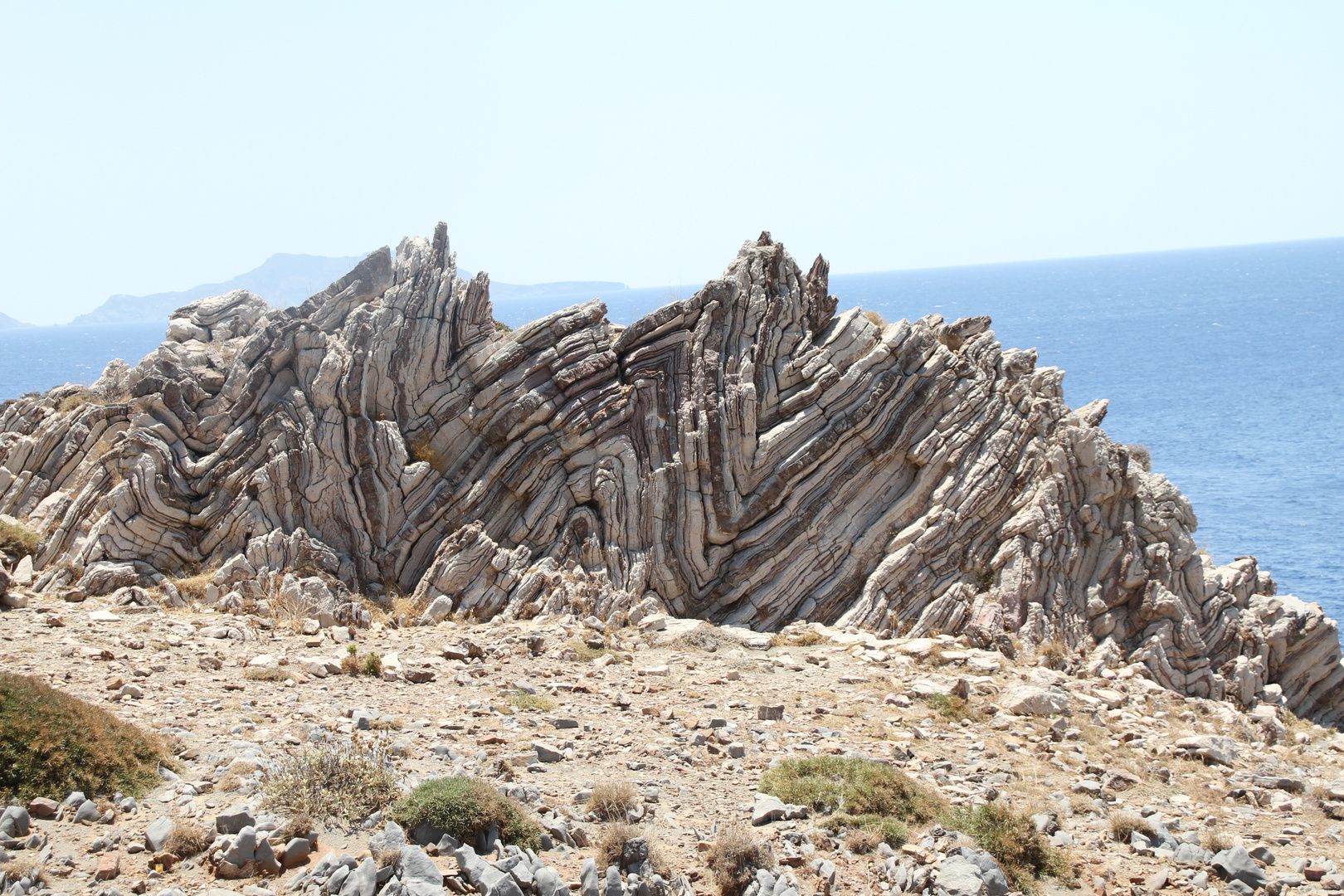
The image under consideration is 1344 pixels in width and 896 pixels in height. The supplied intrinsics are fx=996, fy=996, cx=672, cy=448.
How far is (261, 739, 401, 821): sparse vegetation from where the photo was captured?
12.2 m

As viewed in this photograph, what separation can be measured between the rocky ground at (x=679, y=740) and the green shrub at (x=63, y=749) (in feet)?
0.96

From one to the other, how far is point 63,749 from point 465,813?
502cm

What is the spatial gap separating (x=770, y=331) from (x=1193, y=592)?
524 inches

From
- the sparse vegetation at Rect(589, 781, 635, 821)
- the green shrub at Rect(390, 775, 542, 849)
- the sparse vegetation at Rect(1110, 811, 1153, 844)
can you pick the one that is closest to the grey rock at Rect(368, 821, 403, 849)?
→ the green shrub at Rect(390, 775, 542, 849)

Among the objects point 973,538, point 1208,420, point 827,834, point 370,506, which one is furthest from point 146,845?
point 1208,420

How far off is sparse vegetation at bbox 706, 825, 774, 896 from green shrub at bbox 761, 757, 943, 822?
1757 millimetres

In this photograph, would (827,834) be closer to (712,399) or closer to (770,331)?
(712,399)

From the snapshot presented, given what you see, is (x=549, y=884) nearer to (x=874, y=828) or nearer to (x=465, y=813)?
(x=465, y=813)

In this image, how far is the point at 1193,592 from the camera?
26.8m

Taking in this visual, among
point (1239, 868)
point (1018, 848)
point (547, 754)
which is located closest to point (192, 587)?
point (547, 754)

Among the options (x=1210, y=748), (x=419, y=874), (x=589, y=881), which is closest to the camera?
(x=419, y=874)

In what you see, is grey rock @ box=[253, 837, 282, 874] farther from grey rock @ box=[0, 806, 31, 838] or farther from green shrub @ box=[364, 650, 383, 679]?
green shrub @ box=[364, 650, 383, 679]

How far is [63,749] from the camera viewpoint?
1222 centimetres

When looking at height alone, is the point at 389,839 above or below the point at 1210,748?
above
